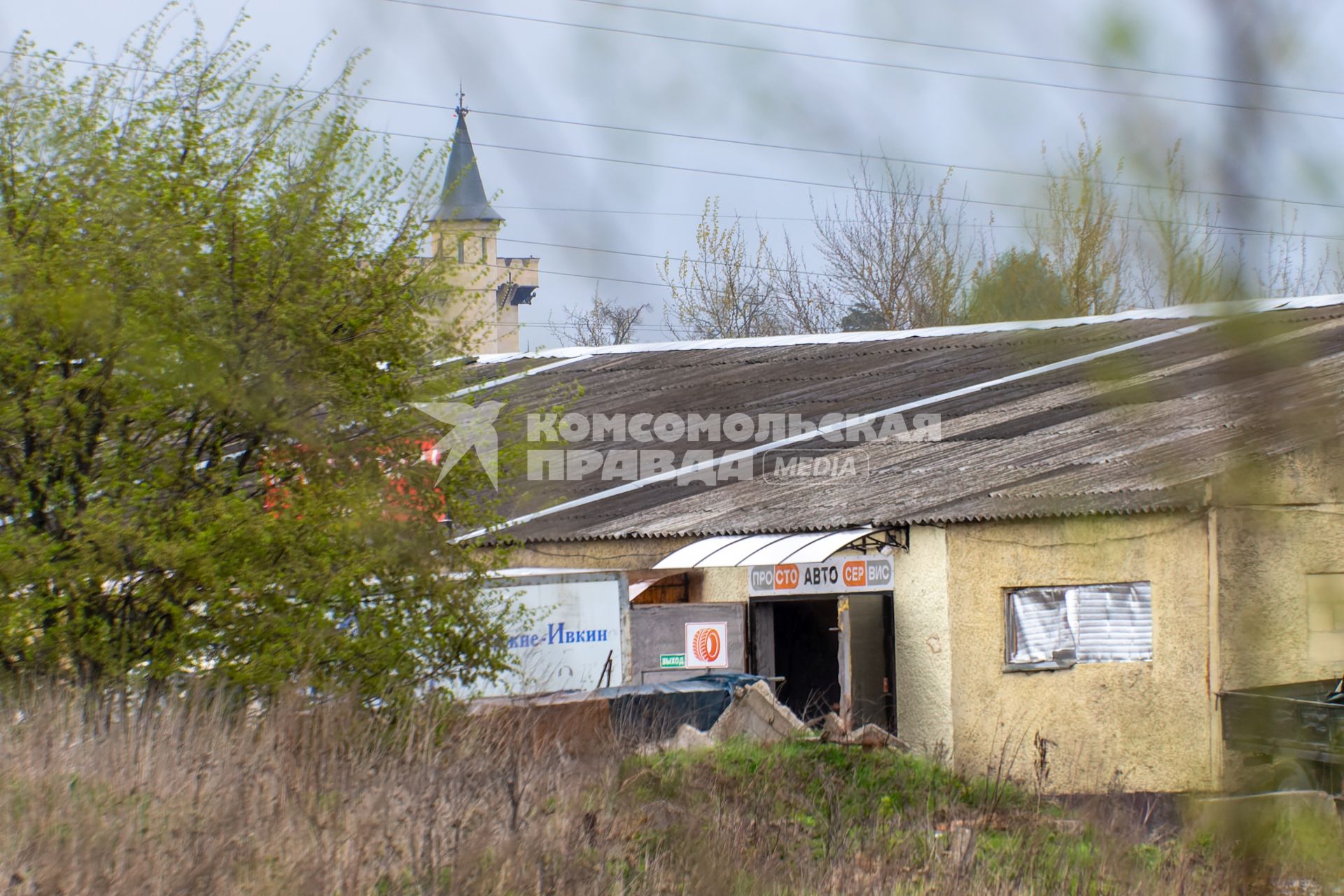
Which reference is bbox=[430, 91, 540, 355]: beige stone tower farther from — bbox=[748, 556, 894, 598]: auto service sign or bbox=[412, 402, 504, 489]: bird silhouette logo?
bbox=[748, 556, 894, 598]: auto service sign

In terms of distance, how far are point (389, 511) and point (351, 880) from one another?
4.06 metres

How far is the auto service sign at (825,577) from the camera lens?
14.6 meters

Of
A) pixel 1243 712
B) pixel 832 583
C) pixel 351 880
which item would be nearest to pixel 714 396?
pixel 832 583

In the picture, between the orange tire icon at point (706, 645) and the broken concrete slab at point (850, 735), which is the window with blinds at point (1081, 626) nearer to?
the broken concrete slab at point (850, 735)

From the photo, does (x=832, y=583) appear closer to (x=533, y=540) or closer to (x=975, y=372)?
(x=533, y=540)

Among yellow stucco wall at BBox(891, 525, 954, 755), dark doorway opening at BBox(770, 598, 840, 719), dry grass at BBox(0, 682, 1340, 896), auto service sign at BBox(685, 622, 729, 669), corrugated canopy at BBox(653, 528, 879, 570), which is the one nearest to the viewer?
dry grass at BBox(0, 682, 1340, 896)

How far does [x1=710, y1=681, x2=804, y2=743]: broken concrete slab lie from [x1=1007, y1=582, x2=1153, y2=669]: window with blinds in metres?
3.02

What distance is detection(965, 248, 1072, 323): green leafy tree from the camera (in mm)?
1298

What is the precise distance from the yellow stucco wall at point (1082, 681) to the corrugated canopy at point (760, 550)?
4.02 feet

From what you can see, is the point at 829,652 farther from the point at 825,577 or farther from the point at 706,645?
the point at 706,645

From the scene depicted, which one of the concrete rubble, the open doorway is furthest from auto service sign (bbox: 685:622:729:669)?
→ the concrete rubble

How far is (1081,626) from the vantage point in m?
13.7

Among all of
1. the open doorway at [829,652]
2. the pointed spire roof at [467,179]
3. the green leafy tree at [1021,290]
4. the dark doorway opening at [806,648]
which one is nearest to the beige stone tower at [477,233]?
the pointed spire roof at [467,179]

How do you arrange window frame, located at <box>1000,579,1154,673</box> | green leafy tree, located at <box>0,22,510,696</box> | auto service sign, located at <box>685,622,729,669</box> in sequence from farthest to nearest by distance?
1. auto service sign, located at <box>685,622,729,669</box>
2. window frame, located at <box>1000,579,1154,673</box>
3. green leafy tree, located at <box>0,22,510,696</box>
